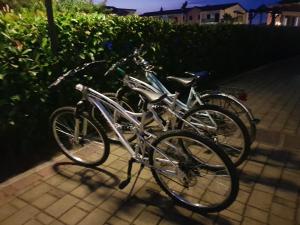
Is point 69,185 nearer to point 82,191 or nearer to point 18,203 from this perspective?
point 82,191

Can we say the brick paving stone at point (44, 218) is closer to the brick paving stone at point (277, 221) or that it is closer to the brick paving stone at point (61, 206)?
the brick paving stone at point (61, 206)

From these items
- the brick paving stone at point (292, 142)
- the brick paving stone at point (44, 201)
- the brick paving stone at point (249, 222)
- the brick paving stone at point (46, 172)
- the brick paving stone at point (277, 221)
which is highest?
the brick paving stone at point (46, 172)

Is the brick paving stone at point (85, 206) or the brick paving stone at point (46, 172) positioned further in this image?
the brick paving stone at point (46, 172)

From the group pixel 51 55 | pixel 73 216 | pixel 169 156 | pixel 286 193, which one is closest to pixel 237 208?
pixel 286 193

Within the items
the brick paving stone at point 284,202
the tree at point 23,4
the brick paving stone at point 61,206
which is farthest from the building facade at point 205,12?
the brick paving stone at point 61,206

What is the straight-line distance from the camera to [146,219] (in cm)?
326

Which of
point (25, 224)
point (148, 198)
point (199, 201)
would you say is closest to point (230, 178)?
point (199, 201)

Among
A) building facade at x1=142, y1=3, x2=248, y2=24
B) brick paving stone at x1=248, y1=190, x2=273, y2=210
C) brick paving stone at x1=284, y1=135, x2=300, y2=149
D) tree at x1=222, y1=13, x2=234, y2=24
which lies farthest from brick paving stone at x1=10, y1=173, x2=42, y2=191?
building facade at x1=142, y1=3, x2=248, y2=24

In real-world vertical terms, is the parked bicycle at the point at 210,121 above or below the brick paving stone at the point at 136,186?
above

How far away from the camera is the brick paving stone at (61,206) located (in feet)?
11.0

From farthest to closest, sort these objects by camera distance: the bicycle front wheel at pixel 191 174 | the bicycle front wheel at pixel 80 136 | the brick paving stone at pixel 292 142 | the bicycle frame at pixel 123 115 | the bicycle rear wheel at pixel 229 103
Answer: the brick paving stone at pixel 292 142 → the bicycle rear wheel at pixel 229 103 → the bicycle front wheel at pixel 80 136 → the bicycle frame at pixel 123 115 → the bicycle front wheel at pixel 191 174

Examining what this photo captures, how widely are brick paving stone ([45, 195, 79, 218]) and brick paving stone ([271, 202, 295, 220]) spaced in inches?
89.6

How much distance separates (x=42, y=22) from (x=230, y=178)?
3627 millimetres

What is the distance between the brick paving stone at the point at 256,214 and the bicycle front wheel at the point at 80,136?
188 cm
